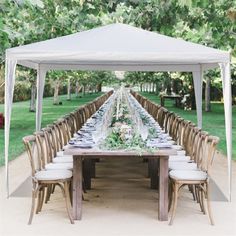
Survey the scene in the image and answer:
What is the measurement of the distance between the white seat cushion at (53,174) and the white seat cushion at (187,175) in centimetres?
120

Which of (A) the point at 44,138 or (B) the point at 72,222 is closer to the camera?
(B) the point at 72,222

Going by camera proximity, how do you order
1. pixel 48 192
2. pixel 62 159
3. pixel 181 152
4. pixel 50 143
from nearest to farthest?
pixel 48 192 < pixel 50 143 < pixel 62 159 < pixel 181 152

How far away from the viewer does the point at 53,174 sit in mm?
6176

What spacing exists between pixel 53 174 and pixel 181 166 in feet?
5.41

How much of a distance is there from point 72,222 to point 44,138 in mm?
1256

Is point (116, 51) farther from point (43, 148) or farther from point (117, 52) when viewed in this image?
point (43, 148)

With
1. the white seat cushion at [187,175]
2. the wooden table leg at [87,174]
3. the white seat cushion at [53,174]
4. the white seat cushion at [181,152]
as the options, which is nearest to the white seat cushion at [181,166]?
the white seat cushion at [187,175]

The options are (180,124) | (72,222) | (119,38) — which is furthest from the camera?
(180,124)

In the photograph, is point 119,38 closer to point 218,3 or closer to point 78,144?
point 78,144

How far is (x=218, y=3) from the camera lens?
9.80 meters

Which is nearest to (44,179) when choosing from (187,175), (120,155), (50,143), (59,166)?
(59,166)

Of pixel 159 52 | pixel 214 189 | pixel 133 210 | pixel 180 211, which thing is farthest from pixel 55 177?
pixel 214 189

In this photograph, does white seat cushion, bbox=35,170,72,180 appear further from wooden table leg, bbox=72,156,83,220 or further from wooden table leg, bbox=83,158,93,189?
wooden table leg, bbox=83,158,93,189

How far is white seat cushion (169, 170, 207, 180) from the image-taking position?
239 inches
